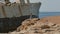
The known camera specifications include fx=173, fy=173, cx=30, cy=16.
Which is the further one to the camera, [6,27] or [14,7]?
[14,7]

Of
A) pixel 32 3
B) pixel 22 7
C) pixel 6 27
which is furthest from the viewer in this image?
pixel 32 3

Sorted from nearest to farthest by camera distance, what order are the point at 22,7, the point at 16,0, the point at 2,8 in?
1. the point at 2,8
2. the point at 22,7
3. the point at 16,0

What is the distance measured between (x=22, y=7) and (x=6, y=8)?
1.70 metres

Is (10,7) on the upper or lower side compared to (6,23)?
upper

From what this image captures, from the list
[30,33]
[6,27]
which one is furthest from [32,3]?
[30,33]

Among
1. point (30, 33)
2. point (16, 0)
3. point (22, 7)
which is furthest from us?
point (16, 0)

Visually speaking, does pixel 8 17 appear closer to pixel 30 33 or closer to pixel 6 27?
pixel 6 27

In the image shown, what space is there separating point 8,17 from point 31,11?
2.80 m

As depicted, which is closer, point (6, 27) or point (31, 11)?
point (6, 27)

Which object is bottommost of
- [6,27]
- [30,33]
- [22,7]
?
[6,27]

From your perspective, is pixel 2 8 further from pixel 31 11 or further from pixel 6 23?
pixel 31 11

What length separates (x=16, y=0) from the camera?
1958 cm

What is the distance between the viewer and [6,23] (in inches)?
590

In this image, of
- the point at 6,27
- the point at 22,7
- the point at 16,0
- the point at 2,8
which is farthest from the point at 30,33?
the point at 16,0
